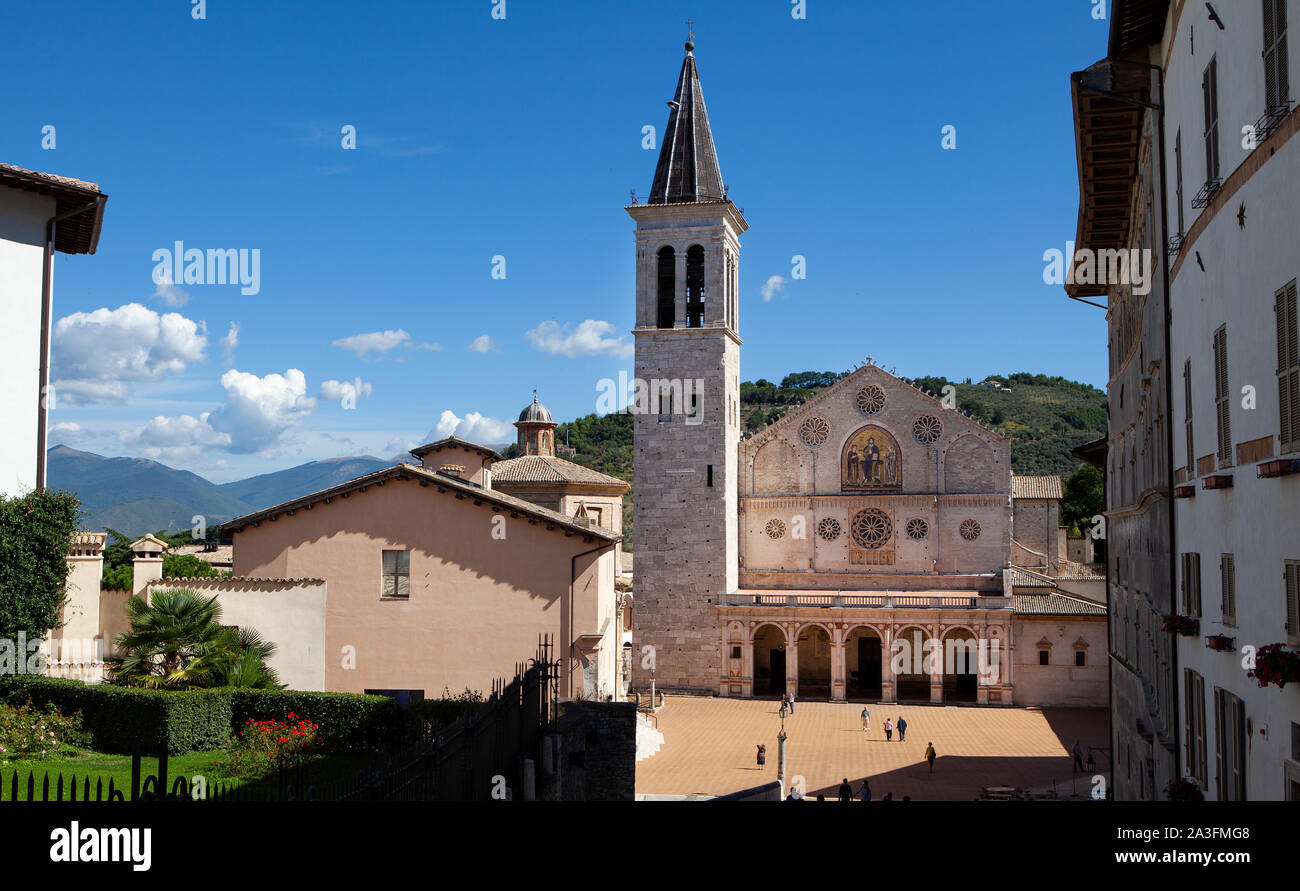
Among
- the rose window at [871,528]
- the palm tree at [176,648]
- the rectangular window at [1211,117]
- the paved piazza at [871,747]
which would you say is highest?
the rectangular window at [1211,117]

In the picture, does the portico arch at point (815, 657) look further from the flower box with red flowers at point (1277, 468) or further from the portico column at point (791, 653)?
the flower box with red flowers at point (1277, 468)

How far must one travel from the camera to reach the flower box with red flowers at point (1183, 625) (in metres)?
11.7

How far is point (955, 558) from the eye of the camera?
5403 centimetres

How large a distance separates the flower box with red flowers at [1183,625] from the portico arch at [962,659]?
37.9m

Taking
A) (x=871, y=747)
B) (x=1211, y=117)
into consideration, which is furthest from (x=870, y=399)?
(x=1211, y=117)

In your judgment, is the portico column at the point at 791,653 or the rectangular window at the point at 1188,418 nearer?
the rectangular window at the point at 1188,418

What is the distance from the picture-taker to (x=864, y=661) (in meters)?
54.0

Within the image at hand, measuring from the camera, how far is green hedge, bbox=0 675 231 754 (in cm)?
1822

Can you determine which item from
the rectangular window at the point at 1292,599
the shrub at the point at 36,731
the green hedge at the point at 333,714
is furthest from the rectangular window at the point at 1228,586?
the shrub at the point at 36,731

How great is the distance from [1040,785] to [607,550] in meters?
16.8

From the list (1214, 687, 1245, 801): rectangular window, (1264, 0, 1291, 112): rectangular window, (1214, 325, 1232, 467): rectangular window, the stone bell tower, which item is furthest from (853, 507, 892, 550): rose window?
(1264, 0, 1291, 112): rectangular window

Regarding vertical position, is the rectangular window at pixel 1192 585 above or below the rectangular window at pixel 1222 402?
below

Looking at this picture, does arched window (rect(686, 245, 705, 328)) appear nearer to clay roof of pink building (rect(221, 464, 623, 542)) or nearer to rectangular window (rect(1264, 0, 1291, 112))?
clay roof of pink building (rect(221, 464, 623, 542))
